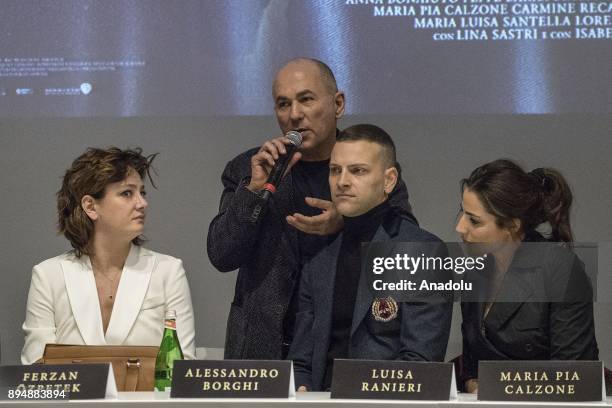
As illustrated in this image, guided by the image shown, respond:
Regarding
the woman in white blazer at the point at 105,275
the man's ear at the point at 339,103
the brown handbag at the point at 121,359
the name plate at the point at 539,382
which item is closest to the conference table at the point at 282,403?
the name plate at the point at 539,382

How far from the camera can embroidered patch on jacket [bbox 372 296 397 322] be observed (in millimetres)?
2814

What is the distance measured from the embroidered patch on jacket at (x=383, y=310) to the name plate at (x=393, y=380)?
0.56 m

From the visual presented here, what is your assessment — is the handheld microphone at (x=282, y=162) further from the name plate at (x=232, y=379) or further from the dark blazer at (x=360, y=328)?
the name plate at (x=232, y=379)

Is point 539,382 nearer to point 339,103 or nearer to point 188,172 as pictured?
point 339,103

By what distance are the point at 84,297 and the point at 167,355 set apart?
2.61ft

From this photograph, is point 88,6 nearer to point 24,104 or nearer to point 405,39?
point 24,104

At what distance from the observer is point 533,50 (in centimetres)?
330

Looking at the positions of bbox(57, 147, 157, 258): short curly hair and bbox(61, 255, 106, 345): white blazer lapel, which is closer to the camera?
bbox(61, 255, 106, 345): white blazer lapel

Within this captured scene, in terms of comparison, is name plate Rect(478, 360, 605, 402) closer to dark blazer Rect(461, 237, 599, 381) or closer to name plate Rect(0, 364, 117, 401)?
dark blazer Rect(461, 237, 599, 381)

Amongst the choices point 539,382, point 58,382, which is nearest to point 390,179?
point 539,382

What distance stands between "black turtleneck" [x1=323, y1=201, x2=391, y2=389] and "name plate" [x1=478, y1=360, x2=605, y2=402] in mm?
676

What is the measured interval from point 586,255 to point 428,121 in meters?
0.66

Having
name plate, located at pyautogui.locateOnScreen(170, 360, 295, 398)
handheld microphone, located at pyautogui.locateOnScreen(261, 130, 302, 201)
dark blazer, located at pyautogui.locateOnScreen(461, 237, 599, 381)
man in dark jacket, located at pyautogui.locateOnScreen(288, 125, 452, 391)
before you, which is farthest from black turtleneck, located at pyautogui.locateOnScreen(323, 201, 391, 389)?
name plate, located at pyautogui.locateOnScreen(170, 360, 295, 398)

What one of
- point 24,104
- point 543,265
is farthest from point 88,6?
point 543,265
